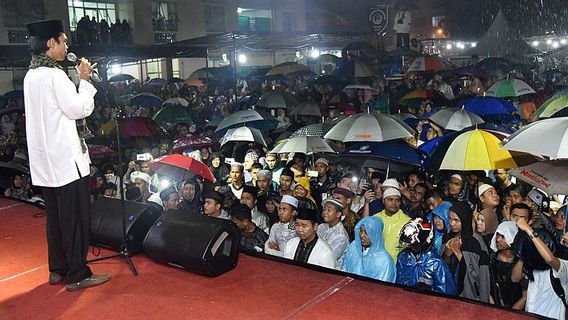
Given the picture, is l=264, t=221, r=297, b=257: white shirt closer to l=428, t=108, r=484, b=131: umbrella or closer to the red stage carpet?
the red stage carpet

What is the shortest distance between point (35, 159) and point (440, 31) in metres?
54.5

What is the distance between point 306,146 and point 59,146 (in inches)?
166

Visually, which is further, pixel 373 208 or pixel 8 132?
pixel 8 132

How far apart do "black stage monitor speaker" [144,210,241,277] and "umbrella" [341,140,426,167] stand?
3004mm

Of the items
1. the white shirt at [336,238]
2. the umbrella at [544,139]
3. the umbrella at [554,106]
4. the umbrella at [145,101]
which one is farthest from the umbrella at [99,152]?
the umbrella at [145,101]

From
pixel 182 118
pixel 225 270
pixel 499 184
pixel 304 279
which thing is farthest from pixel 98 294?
pixel 182 118

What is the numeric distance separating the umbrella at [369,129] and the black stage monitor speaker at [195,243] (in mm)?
3246

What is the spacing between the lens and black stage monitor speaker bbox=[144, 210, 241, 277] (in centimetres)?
395

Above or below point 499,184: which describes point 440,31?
above

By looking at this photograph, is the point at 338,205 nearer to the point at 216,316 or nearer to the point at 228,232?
the point at 228,232

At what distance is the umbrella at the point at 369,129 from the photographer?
698 cm

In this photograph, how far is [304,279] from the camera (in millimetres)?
3941

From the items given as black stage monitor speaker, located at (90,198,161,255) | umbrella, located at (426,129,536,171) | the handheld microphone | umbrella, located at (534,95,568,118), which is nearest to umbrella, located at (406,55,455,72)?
umbrella, located at (534,95,568,118)

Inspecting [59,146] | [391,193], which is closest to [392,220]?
[391,193]
